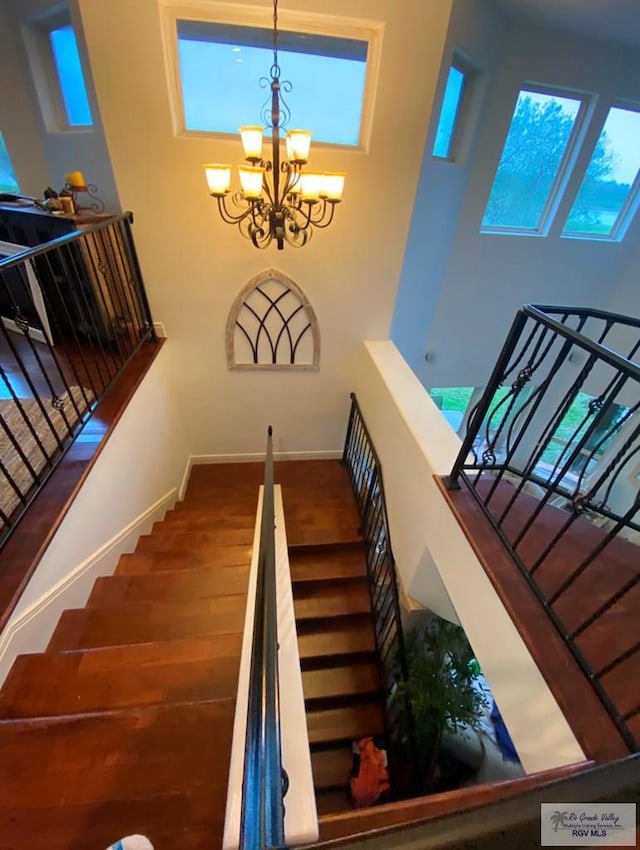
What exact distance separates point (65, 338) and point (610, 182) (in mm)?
5775

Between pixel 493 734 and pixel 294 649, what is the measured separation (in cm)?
215

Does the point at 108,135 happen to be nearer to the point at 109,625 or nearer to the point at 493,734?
the point at 109,625

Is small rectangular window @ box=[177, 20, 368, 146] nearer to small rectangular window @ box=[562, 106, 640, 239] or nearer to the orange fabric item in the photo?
small rectangular window @ box=[562, 106, 640, 239]

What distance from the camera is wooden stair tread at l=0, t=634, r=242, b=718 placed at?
1.35 m

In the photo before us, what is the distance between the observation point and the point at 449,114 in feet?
10.4

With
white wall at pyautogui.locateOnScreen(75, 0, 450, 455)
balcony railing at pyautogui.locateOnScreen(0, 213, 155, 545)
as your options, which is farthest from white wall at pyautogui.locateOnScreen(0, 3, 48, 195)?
white wall at pyautogui.locateOnScreen(75, 0, 450, 455)

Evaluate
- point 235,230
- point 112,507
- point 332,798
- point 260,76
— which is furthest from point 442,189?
point 332,798

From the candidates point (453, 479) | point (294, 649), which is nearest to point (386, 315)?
point (453, 479)

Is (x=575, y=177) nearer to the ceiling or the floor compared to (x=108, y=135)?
nearer to the ceiling

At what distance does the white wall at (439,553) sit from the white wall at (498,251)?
122 centimetres

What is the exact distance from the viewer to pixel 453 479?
→ 1.85m

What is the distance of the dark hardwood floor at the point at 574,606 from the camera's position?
1.08 meters

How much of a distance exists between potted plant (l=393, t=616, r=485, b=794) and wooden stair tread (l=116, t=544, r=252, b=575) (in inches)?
55.7

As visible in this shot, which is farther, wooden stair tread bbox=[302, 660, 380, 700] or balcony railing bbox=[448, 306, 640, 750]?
wooden stair tread bbox=[302, 660, 380, 700]
